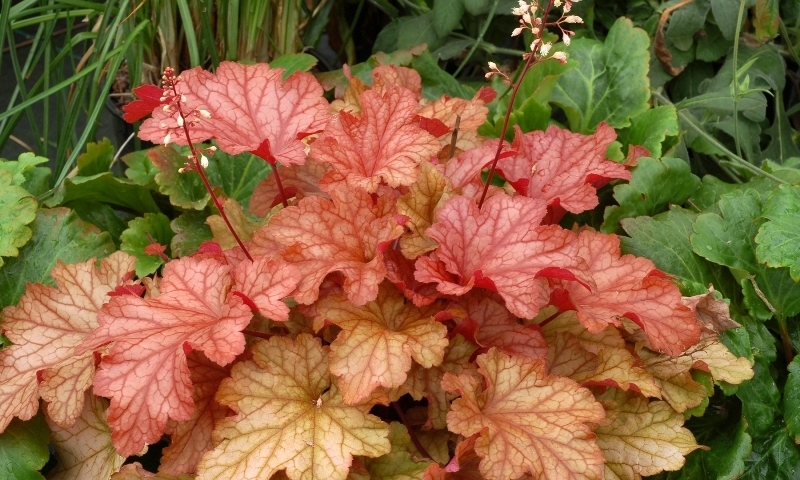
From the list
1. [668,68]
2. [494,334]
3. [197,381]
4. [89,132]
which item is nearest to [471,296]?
[494,334]

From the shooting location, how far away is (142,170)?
4.46ft

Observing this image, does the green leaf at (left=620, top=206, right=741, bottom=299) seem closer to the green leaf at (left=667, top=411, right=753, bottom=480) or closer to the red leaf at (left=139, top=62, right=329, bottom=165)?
the green leaf at (left=667, top=411, right=753, bottom=480)

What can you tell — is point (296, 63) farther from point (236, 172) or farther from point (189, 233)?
point (189, 233)

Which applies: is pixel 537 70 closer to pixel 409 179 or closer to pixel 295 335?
pixel 409 179

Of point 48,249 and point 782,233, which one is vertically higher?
point 782,233

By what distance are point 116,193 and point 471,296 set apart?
69 centimetres

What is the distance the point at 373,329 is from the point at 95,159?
2.36 ft

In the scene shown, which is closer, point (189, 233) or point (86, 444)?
point (86, 444)

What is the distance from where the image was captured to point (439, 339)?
853mm

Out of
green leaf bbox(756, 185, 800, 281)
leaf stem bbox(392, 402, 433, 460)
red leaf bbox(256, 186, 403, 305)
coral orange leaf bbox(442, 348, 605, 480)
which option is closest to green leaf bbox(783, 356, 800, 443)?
green leaf bbox(756, 185, 800, 281)

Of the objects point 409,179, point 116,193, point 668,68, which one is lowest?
point 116,193

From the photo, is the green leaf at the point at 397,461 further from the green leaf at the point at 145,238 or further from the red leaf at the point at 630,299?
the green leaf at the point at 145,238

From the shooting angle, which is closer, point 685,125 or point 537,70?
point 537,70

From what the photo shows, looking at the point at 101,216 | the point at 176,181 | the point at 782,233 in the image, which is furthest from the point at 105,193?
the point at 782,233
